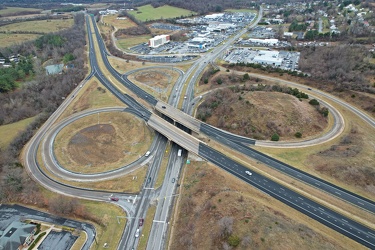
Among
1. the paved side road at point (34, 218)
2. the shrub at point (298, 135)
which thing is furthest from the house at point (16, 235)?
the shrub at point (298, 135)

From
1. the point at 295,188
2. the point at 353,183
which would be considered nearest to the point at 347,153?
the point at 353,183

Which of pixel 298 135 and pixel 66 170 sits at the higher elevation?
pixel 298 135

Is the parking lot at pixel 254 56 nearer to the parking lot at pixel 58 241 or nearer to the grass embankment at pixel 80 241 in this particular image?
the grass embankment at pixel 80 241

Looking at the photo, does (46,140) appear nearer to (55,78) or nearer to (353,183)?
(55,78)

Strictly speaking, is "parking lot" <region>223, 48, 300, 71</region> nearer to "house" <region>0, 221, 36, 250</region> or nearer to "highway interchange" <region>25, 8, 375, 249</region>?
"highway interchange" <region>25, 8, 375, 249</region>

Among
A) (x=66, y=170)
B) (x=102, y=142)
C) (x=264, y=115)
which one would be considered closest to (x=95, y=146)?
(x=102, y=142)

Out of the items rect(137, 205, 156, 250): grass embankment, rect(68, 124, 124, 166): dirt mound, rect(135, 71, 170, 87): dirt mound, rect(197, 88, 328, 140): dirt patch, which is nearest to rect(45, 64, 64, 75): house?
rect(135, 71, 170, 87): dirt mound

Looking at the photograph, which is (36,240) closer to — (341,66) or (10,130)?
(10,130)
